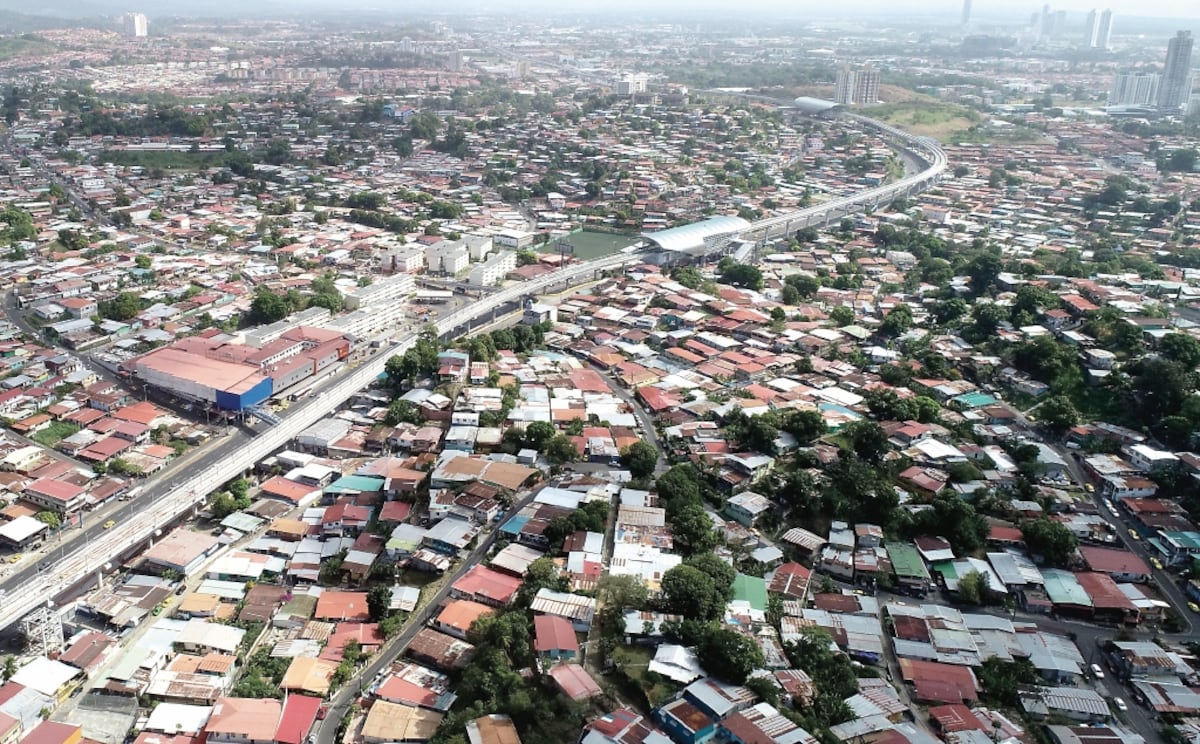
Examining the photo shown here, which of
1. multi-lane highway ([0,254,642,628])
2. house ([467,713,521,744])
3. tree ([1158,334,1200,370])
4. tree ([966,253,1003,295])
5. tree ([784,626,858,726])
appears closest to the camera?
house ([467,713,521,744])

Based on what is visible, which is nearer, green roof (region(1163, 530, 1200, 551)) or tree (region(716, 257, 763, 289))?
green roof (region(1163, 530, 1200, 551))

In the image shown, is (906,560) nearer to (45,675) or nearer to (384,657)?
(384,657)

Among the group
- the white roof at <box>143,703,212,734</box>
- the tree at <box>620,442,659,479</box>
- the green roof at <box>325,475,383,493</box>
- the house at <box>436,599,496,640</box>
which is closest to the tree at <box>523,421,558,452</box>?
the tree at <box>620,442,659,479</box>

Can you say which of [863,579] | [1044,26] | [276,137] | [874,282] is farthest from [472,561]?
[1044,26]

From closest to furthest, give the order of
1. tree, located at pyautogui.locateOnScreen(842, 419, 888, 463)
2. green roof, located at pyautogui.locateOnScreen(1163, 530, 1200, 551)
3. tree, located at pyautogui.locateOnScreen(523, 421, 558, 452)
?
1. green roof, located at pyautogui.locateOnScreen(1163, 530, 1200, 551)
2. tree, located at pyautogui.locateOnScreen(842, 419, 888, 463)
3. tree, located at pyautogui.locateOnScreen(523, 421, 558, 452)

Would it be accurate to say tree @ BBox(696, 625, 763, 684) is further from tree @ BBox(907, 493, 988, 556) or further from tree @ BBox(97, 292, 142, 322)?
tree @ BBox(97, 292, 142, 322)

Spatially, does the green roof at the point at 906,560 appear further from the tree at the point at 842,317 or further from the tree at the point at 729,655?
the tree at the point at 842,317

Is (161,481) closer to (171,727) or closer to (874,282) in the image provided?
(171,727)
